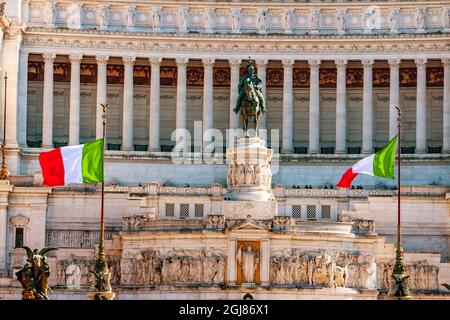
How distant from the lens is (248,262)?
9269 centimetres

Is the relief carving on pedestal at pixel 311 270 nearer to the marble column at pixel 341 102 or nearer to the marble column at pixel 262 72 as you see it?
the marble column at pixel 341 102

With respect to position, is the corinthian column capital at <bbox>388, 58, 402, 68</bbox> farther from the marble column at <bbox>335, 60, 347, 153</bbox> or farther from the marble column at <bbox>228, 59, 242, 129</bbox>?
the marble column at <bbox>228, 59, 242, 129</bbox>

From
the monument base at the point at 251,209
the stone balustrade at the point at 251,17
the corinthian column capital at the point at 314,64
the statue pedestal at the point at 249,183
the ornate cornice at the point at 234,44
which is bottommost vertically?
the monument base at the point at 251,209

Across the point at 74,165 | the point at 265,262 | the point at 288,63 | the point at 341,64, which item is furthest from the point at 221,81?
the point at 265,262

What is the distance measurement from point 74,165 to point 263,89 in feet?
107

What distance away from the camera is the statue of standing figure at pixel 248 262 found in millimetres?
92625

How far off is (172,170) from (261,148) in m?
21.2

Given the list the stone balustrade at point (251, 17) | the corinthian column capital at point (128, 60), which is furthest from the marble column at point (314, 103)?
the corinthian column capital at point (128, 60)

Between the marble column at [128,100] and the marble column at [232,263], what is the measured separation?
2964 cm

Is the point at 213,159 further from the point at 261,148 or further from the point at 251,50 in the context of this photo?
the point at 261,148

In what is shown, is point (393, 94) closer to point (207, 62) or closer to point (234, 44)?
point (234, 44)
